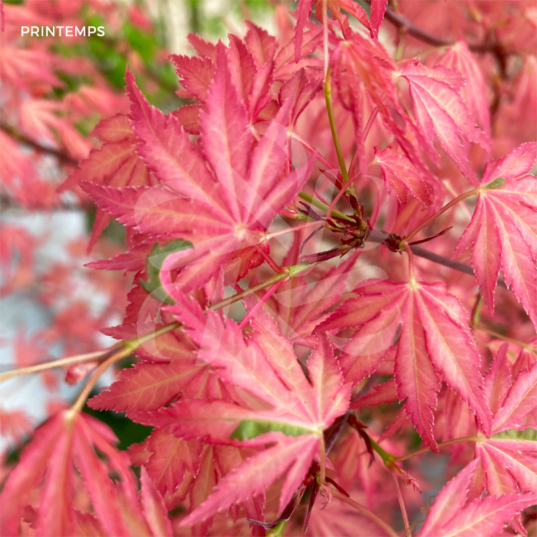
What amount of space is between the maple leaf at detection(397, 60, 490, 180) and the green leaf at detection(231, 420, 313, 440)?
0.93 feet

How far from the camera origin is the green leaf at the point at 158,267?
0.34 metres

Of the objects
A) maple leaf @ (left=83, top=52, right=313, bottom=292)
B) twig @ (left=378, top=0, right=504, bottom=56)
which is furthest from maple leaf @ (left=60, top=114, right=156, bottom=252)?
twig @ (left=378, top=0, right=504, bottom=56)

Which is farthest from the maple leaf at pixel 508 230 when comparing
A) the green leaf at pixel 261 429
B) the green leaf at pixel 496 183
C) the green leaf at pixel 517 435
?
the green leaf at pixel 261 429

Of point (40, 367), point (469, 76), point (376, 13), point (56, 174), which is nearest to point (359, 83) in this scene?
point (376, 13)

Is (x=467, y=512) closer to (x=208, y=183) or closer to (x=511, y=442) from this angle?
(x=511, y=442)

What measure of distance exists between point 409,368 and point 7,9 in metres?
1.08

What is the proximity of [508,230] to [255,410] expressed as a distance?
11.7 inches

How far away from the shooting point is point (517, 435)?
17.6 inches

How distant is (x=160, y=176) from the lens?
0.34 metres

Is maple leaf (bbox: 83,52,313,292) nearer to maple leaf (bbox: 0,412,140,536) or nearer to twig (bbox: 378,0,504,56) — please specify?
A: maple leaf (bbox: 0,412,140,536)

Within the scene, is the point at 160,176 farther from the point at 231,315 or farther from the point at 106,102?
the point at 106,102

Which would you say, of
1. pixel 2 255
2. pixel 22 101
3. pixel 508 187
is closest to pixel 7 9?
pixel 22 101

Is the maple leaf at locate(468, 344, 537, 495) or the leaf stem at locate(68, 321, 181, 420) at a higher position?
the leaf stem at locate(68, 321, 181, 420)

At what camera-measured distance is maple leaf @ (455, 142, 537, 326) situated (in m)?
0.42
